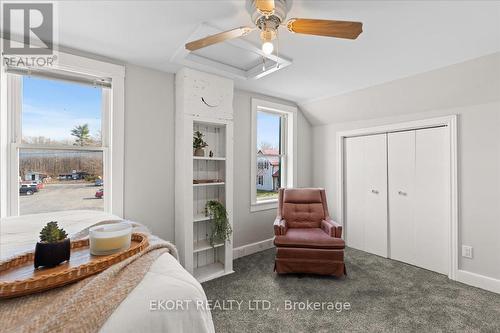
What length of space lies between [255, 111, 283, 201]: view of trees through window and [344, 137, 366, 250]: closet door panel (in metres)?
1.11

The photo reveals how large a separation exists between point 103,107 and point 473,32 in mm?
3349

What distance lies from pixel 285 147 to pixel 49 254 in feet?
11.3

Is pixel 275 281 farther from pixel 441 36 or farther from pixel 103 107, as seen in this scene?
pixel 441 36

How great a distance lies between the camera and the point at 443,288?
2.42 metres

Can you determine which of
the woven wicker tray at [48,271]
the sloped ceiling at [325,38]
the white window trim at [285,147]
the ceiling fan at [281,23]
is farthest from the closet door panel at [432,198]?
the woven wicker tray at [48,271]

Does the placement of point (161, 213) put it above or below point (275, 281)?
above

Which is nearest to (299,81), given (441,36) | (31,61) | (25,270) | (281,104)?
(281,104)

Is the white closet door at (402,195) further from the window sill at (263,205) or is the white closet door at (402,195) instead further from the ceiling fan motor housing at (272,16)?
the ceiling fan motor housing at (272,16)

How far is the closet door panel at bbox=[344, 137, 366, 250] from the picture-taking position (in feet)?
11.7

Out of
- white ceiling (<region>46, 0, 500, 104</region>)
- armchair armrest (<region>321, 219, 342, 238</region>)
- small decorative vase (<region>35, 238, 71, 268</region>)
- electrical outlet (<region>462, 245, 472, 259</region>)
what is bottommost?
electrical outlet (<region>462, 245, 472, 259</region>)

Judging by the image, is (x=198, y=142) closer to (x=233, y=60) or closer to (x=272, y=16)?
(x=233, y=60)

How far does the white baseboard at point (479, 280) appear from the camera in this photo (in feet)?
7.67

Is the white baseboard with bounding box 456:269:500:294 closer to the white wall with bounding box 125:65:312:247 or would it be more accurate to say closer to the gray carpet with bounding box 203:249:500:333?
the gray carpet with bounding box 203:249:500:333

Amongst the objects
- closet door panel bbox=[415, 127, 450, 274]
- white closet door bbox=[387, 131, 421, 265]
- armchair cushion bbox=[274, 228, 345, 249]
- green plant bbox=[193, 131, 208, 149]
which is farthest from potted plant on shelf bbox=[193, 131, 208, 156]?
closet door panel bbox=[415, 127, 450, 274]
